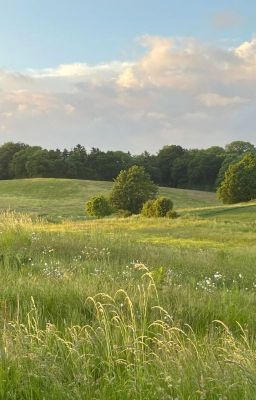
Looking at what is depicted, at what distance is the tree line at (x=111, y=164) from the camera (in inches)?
4309

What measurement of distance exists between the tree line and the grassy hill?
16.9 m

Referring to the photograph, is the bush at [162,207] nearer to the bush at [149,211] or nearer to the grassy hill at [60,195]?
the bush at [149,211]

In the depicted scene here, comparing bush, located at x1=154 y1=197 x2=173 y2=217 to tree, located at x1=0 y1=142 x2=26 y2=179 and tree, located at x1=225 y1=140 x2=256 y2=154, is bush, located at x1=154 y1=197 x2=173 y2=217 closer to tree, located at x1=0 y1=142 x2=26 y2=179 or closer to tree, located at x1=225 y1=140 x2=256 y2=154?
Answer: tree, located at x1=0 y1=142 x2=26 y2=179

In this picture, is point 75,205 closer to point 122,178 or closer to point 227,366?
point 122,178

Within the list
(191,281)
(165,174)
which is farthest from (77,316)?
(165,174)

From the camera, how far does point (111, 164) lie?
378ft

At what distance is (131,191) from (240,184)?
17.2 m

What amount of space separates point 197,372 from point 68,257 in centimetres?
825

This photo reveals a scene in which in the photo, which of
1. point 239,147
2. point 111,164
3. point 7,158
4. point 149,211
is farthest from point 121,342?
point 239,147

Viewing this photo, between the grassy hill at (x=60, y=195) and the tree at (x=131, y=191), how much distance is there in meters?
9.61

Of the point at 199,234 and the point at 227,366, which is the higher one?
the point at 227,366

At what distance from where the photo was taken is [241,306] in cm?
691

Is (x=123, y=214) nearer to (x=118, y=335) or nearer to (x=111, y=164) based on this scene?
(x=118, y=335)

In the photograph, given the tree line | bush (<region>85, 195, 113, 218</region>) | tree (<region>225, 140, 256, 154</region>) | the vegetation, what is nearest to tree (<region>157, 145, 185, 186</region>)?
the tree line
